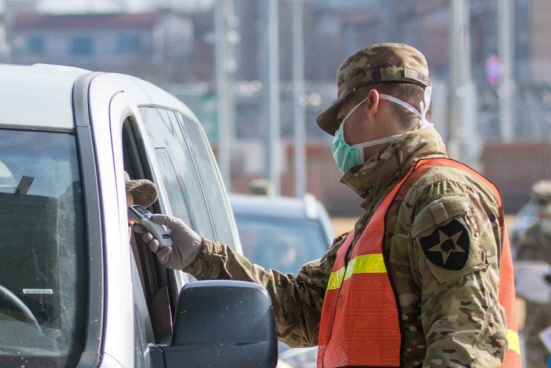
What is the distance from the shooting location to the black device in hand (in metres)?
3.12

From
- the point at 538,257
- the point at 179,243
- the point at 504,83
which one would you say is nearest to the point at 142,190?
the point at 179,243

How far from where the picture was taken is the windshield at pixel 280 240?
327 inches

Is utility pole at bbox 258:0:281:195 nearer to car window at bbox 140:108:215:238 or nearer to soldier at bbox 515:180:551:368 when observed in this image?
soldier at bbox 515:180:551:368

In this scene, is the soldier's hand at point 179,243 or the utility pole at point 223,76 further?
the utility pole at point 223,76

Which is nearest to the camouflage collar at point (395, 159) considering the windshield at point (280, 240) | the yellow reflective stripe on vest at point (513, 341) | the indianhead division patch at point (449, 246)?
the indianhead division patch at point (449, 246)

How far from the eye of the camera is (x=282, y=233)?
8.52 meters

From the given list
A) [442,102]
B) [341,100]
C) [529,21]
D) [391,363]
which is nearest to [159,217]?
[341,100]

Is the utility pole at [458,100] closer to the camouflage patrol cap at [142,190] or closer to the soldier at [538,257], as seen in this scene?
the soldier at [538,257]

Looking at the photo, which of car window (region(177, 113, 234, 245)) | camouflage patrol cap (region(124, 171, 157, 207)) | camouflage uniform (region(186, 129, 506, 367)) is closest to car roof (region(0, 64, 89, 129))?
camouflage patrol cap (region(124, 171, 157, 207))

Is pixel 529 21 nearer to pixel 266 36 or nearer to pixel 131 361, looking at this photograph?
pixel 266 36

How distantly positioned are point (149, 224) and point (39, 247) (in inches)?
20.3

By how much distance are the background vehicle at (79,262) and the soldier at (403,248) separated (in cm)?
31

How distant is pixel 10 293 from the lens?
263cm

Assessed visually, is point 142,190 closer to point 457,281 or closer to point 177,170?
point 177,170
